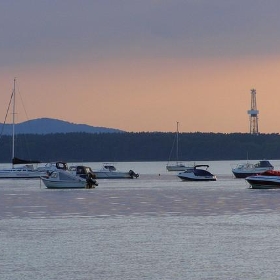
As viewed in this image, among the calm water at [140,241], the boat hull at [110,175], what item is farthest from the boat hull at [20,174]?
the calm water at [140,241]

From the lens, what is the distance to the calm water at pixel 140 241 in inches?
1130

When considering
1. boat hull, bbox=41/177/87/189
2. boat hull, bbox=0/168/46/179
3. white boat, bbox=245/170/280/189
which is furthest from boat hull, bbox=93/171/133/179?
white boat, bbox=245/170/280/189

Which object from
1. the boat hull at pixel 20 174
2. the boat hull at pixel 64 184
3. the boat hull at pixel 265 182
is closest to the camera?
the boat hull at pixel 265 182

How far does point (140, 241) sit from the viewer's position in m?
36.8

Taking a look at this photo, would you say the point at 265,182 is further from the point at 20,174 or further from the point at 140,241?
the point at 20,174

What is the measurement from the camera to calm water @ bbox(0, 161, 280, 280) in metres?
28.7

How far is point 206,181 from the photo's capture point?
406 ft

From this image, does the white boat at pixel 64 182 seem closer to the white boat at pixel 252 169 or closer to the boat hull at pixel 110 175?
the white boat at pixel 252 169

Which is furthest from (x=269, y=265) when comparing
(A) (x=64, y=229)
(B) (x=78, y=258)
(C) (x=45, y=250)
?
(A) (x=64, y=229)

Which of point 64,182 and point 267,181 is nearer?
point 267,181

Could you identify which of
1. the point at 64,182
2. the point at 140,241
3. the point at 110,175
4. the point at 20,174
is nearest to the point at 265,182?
the point at 64,182

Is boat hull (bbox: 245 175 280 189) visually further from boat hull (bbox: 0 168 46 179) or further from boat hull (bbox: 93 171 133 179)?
boat hull (bbox: 93 171 133 179)

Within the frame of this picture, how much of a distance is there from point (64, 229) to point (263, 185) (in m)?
49.0

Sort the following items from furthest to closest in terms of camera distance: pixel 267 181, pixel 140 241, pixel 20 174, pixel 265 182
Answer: pixel 20 174 < pixel 265 182 < pixel 267 181 < pixel 140 241
